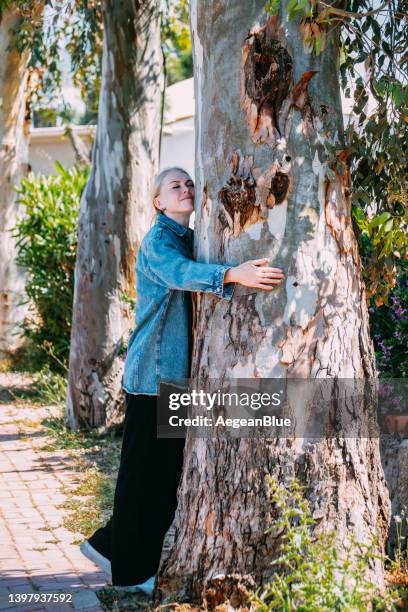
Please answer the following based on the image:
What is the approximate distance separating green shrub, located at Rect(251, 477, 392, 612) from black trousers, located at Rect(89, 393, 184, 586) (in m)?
0.76

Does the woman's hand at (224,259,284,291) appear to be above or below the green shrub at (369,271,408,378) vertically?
above

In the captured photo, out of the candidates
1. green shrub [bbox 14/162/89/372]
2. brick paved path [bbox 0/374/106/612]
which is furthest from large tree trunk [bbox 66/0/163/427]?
green shrub [bbox 14/162/89/372]

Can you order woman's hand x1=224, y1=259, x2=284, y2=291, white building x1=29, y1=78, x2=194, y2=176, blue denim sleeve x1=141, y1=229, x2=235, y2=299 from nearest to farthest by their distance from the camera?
woman's hand x1=224, y1=259, x2=284, y2=291 < blue denim sleeve x1=141, y1=229, x2=235, y2=299 < white building x1=29, y1=78, x2=194, y2=176

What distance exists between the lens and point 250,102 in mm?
3744

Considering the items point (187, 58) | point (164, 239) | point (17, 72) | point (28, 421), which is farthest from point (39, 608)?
point (187, 58)

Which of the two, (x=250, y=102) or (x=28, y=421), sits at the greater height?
(x=250, y=102)

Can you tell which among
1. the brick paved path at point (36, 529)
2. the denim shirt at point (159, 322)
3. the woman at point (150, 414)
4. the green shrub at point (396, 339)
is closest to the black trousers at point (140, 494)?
the woman at point (150, 414)

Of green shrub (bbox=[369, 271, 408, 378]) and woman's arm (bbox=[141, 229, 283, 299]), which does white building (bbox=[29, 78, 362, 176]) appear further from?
woman's arm (bbox=[141, 229, 283, 299])

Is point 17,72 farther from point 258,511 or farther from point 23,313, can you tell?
point 258,511

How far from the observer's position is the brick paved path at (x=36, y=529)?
4512 mm

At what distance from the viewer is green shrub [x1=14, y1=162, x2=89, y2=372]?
35.4 feet

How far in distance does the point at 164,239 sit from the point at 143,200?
4.25m

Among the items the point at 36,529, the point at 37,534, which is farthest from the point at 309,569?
the point at 36,529

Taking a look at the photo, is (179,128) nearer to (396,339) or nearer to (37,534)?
(396,339)
